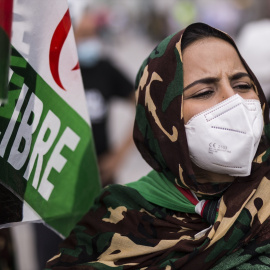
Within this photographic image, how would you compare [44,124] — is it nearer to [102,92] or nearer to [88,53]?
[102,92]

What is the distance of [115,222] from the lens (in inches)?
116

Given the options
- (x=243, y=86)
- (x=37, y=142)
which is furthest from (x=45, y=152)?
(x=243, y=86)

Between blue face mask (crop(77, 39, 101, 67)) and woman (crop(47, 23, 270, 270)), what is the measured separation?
2.72 metres

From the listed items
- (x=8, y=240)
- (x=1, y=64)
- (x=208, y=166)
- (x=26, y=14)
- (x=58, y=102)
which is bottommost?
(x=8, y=240)

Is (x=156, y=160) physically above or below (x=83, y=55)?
below

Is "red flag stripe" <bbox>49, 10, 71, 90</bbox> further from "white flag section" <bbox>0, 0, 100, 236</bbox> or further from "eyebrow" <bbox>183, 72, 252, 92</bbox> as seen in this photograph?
"eyebrow" <bbox>183, 72, 252, 92</bbox>

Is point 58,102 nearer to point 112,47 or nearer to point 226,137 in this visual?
point 226,137

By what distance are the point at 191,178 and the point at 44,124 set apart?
661 mm

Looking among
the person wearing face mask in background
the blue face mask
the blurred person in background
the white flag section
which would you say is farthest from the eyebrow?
the blue face mask

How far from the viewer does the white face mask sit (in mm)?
2648

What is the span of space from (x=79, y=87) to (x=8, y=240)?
1.20m

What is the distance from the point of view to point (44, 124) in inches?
112

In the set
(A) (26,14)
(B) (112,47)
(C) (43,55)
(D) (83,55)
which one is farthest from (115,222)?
(B) (112,47)

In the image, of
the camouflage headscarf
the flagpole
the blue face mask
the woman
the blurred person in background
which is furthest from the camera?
the blue face mask
